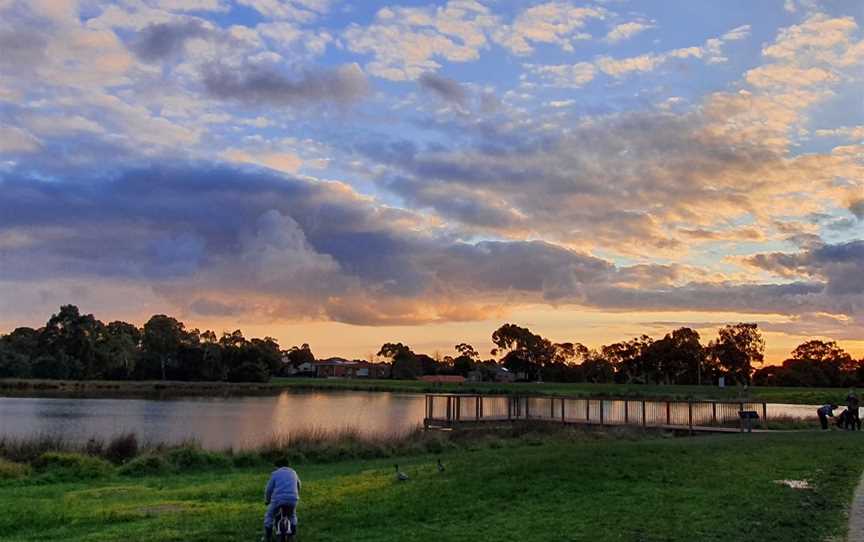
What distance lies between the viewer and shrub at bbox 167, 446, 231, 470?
76.0 feet

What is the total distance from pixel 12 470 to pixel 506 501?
15022 mm

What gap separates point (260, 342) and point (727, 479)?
→ 12200cm

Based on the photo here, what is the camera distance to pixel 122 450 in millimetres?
26594

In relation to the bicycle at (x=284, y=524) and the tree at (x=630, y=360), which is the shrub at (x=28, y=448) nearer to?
the bicycle at (x=284, y=524)

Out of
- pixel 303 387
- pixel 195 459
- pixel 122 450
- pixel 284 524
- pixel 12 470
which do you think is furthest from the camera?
pixel 303 387

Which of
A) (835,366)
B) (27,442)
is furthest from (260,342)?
(27,442)

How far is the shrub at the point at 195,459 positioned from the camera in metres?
23.2

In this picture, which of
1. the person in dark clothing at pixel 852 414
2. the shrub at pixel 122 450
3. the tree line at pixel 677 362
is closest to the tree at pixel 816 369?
A: the tree line at pixel 677 362

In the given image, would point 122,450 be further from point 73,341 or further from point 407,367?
point 407,367

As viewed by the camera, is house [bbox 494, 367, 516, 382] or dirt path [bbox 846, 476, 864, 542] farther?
house [bbox 494, 367, 516, 382]

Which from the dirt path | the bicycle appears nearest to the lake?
the bicycle

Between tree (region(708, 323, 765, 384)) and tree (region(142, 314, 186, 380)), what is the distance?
92.5 m

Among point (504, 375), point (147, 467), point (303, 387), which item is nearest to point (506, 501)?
point (147, 467)

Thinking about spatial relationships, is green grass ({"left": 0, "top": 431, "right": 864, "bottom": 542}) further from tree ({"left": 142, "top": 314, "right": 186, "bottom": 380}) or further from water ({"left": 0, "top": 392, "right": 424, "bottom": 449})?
tree ({"left": 142, "top": 314, "right": 186, "bottom": 380})
